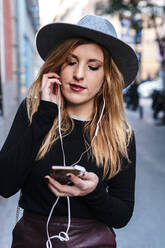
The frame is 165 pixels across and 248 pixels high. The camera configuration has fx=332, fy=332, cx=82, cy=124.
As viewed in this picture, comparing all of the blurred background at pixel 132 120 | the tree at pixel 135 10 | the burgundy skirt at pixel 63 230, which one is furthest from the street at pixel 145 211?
the tree at pixel 135 10

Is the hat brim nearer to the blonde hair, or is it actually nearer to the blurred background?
the blonde hair

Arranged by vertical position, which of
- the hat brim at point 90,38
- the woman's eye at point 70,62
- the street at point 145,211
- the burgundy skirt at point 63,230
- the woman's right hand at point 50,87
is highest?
the hat brim at point 90,38

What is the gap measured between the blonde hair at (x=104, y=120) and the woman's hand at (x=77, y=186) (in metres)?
0.24

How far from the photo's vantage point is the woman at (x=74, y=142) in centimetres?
139

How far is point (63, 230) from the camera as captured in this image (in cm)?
137

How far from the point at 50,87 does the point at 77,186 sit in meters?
0.51

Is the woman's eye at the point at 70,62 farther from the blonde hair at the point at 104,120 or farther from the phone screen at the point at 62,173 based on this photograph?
the phone screen at the point at 62,173

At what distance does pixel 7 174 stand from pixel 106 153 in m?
0.45

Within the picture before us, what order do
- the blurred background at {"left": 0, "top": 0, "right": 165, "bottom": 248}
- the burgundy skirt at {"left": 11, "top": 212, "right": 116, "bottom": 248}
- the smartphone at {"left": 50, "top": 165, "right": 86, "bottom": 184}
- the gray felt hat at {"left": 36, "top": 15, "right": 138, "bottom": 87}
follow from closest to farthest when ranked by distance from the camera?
the smartphone at {"left": 50, "top": 165, "right": 86, "bottom": 184} → the burgundy skirt at {"left": 11, "top": 212, "right": 116, "bottom": 248} → the gray felt hat at {"left": 36, "top": 15, "right": 138, "bottom": 87} → the blurred background at {"left": 0, "top": 0, "right": 165, "bottom": 248}

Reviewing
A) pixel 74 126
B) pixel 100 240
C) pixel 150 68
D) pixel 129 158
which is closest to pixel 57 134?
pixel 74 126

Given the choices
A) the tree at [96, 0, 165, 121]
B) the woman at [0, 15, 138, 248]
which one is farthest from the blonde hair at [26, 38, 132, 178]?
the tree at [96, 0, 165, 121]

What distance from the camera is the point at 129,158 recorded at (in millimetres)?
1536

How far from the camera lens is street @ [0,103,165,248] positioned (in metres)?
3.33

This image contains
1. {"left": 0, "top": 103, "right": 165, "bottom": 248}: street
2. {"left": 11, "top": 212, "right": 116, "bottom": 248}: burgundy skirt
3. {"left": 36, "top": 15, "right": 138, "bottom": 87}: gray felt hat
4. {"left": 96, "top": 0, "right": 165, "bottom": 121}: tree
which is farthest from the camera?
{"left": 96, "top": 0, "right": 165, "bottom": 121}: tree
